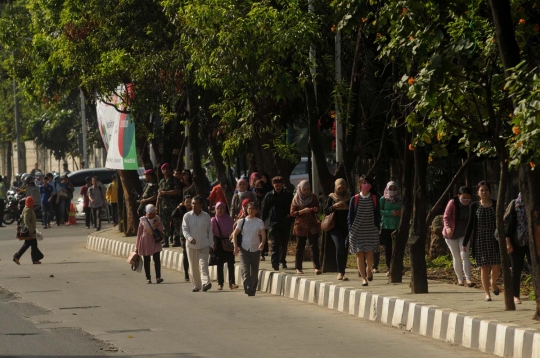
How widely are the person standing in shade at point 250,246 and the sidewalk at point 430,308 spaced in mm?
500

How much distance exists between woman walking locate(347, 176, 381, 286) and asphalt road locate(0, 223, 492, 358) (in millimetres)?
1228

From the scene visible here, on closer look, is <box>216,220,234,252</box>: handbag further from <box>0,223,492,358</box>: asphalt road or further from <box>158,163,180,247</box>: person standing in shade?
<box>158,163,180,247</box>: person standing in shade

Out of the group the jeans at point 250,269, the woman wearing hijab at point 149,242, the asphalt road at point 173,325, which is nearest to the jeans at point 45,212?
the asphalt road at point 173,325

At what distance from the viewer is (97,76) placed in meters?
25.6

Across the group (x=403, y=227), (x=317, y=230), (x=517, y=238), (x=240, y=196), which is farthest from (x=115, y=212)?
(x=517, y=238)

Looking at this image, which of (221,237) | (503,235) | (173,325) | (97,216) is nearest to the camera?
(503,235)

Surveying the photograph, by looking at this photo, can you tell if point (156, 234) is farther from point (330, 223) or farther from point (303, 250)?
point (330, 223)

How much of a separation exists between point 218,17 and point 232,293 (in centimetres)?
430

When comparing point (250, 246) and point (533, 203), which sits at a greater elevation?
point (533, 203)

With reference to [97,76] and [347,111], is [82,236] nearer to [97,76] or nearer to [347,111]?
[97,76]

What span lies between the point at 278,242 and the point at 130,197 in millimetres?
11837

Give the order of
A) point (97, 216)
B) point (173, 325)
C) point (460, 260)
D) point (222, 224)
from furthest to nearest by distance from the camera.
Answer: point (97, 216) < point (222, 224) < point (460, 260) < point (173, 325)

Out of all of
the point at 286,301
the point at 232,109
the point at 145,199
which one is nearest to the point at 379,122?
the point at 232,109

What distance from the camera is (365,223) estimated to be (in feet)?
55.1
